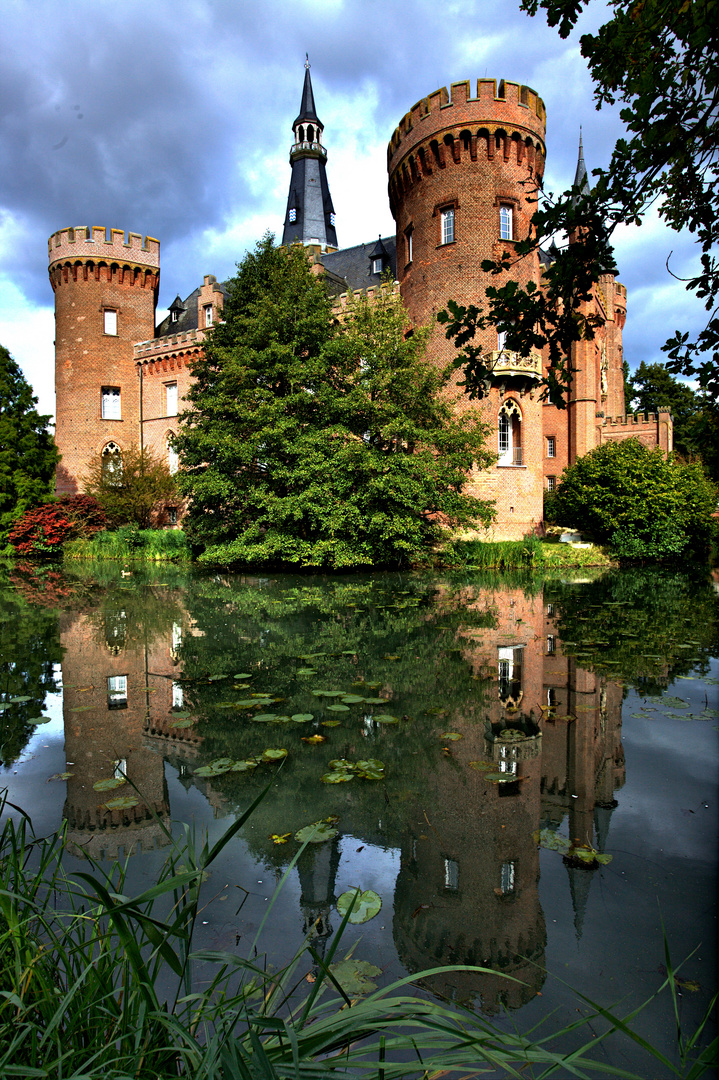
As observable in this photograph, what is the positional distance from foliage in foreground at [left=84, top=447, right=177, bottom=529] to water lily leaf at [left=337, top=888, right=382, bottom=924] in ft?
73.2

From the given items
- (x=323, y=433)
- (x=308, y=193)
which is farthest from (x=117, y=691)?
(x=308, y=193)

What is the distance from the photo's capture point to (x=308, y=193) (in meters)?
35.2

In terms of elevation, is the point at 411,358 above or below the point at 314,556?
above

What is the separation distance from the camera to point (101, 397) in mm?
29266

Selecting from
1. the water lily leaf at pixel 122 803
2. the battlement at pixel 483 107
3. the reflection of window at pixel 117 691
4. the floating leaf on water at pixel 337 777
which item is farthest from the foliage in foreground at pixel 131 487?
the floating leaf on water at pixel 337 777

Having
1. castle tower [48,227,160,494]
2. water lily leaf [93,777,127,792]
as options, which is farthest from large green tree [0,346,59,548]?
water lily leaf [93,777,127,792]

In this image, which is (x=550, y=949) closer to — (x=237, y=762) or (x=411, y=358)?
(x=237, y=762)

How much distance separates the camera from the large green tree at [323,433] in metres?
14.2

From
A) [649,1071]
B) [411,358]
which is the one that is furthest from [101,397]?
[649,1071]

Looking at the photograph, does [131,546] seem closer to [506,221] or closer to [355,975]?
[506,221]

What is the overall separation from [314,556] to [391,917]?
12.1 metres

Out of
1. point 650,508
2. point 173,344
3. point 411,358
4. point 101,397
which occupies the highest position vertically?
point 173,344

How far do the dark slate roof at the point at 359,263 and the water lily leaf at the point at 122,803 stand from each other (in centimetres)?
2424

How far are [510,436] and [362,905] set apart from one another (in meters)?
19.2
